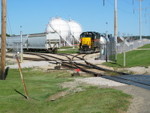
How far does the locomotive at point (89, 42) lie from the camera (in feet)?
179

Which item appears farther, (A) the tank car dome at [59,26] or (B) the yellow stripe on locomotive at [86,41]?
(A) the tank car dome at [59,26]

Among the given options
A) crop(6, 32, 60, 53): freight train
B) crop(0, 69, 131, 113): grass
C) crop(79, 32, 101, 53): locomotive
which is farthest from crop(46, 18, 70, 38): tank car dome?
crop(0, 69, 131, 113): grass

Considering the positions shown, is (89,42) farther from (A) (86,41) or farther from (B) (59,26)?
(B) (59,26)

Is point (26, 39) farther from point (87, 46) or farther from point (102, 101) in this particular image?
point (102, 101)

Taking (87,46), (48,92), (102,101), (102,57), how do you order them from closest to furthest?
(102,101), (48,92), (102,57), (87,46)

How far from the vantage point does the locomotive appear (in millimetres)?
54656

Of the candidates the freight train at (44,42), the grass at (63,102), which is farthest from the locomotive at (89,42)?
the grass at (63,102)

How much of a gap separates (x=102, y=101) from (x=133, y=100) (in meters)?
1.08

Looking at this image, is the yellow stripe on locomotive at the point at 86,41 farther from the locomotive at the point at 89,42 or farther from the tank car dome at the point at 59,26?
the tank car dome at the point at 59,26

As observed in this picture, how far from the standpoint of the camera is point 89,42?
179 feet

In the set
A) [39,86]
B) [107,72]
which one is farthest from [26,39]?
[39,86]

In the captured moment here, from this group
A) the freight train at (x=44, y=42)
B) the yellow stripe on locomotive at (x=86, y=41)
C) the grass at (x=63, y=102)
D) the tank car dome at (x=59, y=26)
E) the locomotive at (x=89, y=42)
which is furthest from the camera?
the tank car dome at (x=59, y=26)

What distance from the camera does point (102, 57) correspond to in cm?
3778

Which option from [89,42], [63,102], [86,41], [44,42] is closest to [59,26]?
[44,42]
